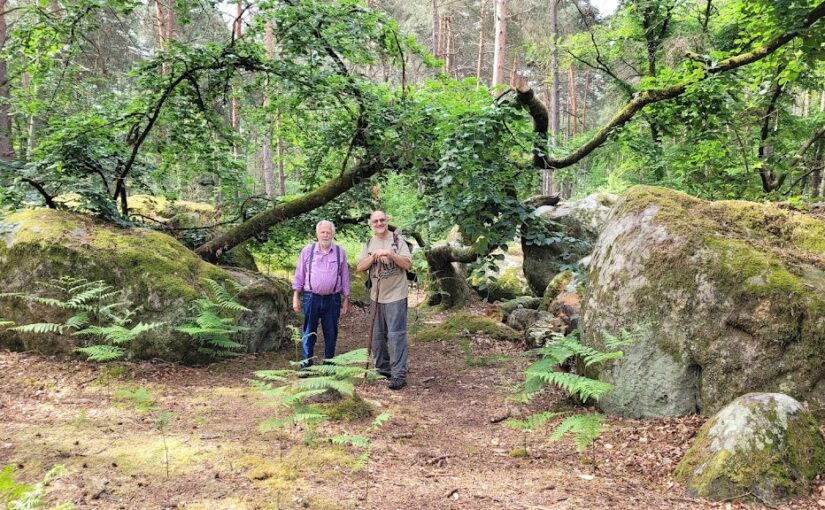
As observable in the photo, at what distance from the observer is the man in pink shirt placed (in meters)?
5.91

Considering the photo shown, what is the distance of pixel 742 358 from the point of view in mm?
3777

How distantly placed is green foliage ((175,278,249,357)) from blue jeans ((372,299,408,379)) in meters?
1.62

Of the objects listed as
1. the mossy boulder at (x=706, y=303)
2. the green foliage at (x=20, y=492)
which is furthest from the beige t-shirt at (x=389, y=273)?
the green foliage at (x=20, y=492)

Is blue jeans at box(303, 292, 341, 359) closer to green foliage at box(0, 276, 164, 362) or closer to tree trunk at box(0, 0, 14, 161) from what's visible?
green foliage at box(0, 276, 164, 362)

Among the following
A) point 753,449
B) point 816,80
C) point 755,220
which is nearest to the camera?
point 753,449

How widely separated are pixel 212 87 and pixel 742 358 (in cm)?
793

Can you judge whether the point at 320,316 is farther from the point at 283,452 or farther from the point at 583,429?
the point at 583,429

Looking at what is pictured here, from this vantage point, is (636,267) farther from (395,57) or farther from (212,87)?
(212,87)

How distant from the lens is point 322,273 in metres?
5.90

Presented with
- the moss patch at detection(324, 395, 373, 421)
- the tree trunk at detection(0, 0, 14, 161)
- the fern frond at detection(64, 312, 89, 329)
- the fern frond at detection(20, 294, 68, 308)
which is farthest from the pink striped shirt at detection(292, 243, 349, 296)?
the tree trunk at detection(0, 0, 14, 161)

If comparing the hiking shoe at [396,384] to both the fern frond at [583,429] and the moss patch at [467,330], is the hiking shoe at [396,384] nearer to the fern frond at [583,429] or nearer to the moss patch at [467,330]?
the moss patch at [467,330]

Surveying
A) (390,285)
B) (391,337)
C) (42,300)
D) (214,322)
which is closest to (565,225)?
(390,285)

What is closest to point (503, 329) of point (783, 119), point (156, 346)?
point (156, 346)

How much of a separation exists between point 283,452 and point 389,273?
2.83 m
